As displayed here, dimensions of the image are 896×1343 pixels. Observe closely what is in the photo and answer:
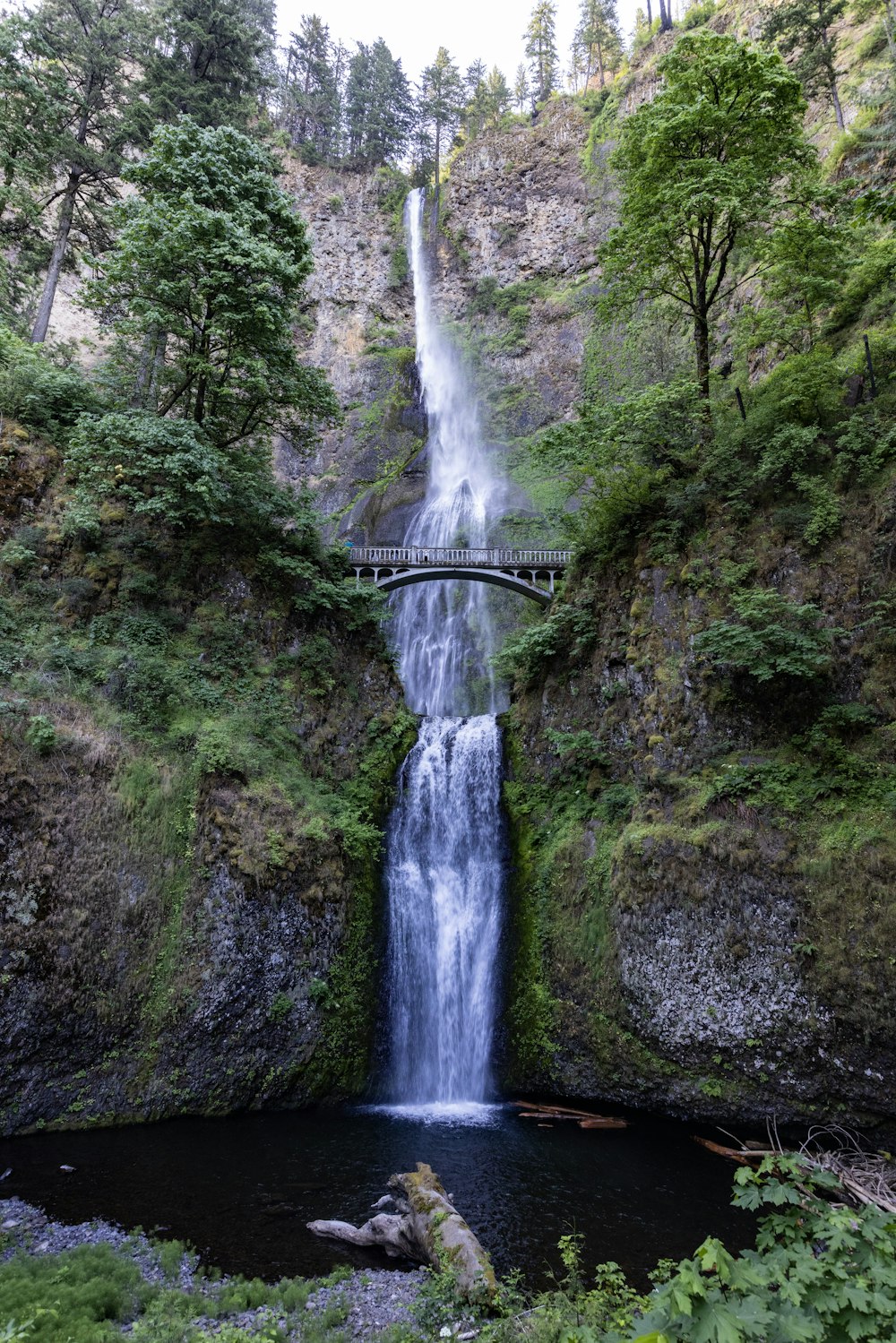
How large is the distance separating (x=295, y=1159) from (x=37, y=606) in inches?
426

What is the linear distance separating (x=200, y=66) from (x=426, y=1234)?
86.8ft

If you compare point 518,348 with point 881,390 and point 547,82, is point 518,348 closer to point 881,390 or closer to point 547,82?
point 881,390

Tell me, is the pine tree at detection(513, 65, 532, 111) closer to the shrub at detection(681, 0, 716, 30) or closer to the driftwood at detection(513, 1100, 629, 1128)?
the shrub at detection(681, 0, 716, 30)

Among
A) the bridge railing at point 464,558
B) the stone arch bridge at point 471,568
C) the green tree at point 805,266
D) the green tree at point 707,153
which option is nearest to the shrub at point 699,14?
the green tree at point 707,153

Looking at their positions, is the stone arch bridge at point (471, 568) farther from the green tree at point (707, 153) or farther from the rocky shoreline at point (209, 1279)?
the rocky shoreline at point (209, 1279)

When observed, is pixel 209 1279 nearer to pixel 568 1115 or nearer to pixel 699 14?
pixel 568 1115

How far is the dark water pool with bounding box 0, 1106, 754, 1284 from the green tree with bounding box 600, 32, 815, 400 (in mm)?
14240

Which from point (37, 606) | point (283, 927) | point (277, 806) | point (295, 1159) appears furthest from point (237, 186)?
point (295, 1159)

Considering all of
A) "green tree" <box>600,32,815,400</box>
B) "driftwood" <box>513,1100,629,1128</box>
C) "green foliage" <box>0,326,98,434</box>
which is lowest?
"driftwood" <box>513,1100,629,1128</box>

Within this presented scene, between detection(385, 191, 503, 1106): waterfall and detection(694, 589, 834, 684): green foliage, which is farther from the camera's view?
detection(385, 191, 503, 1106): waterfall

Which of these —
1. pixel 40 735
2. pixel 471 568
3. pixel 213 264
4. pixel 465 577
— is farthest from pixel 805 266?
pixel 40 735

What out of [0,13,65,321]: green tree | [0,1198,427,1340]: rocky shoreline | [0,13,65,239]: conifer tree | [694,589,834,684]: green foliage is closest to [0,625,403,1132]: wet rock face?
[0,1198,427,1340]: rocky shoreline

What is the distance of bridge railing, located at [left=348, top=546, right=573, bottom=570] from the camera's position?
20516 millimetres

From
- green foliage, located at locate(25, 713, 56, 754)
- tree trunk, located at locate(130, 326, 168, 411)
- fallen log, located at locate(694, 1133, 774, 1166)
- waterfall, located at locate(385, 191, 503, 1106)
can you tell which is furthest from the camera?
tree trunk, located at locate(130, 326, 168, 411)
